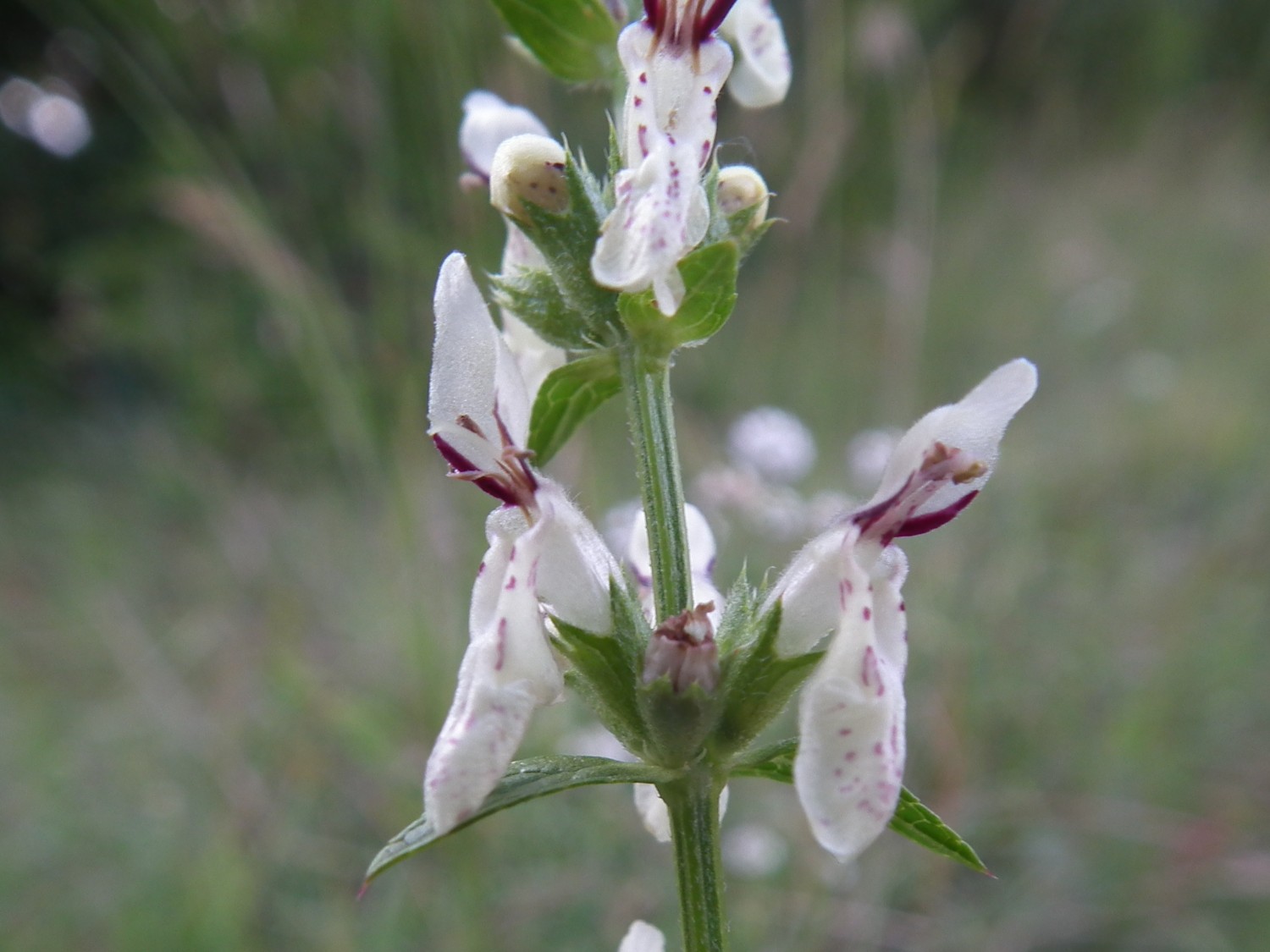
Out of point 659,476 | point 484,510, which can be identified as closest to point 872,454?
point 484,510

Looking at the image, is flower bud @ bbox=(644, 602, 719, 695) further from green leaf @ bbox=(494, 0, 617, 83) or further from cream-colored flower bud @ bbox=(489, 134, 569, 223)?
green leaf @ bbox=(494, 0, 617, 83)

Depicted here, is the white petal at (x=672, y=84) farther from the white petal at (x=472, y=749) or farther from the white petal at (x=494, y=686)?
the white petal at (x=472, y=749)

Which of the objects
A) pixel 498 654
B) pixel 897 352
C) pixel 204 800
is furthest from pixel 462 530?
pixel 498 654

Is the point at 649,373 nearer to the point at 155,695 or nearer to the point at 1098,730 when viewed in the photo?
the point at 1098,730

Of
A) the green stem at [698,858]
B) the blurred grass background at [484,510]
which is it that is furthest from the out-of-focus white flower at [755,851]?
the green stem at [698,858]

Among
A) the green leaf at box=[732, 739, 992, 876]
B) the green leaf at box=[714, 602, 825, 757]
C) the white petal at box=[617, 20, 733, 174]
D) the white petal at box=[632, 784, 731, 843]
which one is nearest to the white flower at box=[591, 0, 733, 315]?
the white petal at box=[617, 20, 733, 174]

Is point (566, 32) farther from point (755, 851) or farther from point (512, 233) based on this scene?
point (755, 851)
